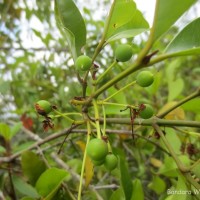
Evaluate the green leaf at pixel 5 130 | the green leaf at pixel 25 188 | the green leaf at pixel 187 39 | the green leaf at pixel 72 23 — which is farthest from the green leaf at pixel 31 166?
the green leaf at pixel 187 39

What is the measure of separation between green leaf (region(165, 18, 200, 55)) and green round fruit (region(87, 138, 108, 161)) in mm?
244

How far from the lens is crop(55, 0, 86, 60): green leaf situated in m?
0.92

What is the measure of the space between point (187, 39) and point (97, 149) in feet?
1.03

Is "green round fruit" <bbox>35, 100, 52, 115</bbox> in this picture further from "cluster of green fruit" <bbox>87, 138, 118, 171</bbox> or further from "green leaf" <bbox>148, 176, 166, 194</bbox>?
"green leaf" <bbox>148, 176, 166, 194</bbox>

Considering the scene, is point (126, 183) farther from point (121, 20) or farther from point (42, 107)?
point (121, 20)

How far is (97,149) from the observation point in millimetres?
771

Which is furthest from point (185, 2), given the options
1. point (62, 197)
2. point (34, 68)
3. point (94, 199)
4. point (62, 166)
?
point (34, 68)

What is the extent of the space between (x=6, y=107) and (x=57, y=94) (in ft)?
2.84

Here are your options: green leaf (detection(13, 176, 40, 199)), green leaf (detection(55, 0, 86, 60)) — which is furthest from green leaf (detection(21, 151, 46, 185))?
green leaf (detection(55, 0, 86, 60))

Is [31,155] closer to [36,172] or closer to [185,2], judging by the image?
[36,172]

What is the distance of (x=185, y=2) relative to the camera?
2.22 ft

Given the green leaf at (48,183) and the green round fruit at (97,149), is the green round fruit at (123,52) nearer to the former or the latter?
the green round fruit at (97,149)

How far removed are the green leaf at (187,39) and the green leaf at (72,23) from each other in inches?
10.3

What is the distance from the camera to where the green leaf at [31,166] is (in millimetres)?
1194
